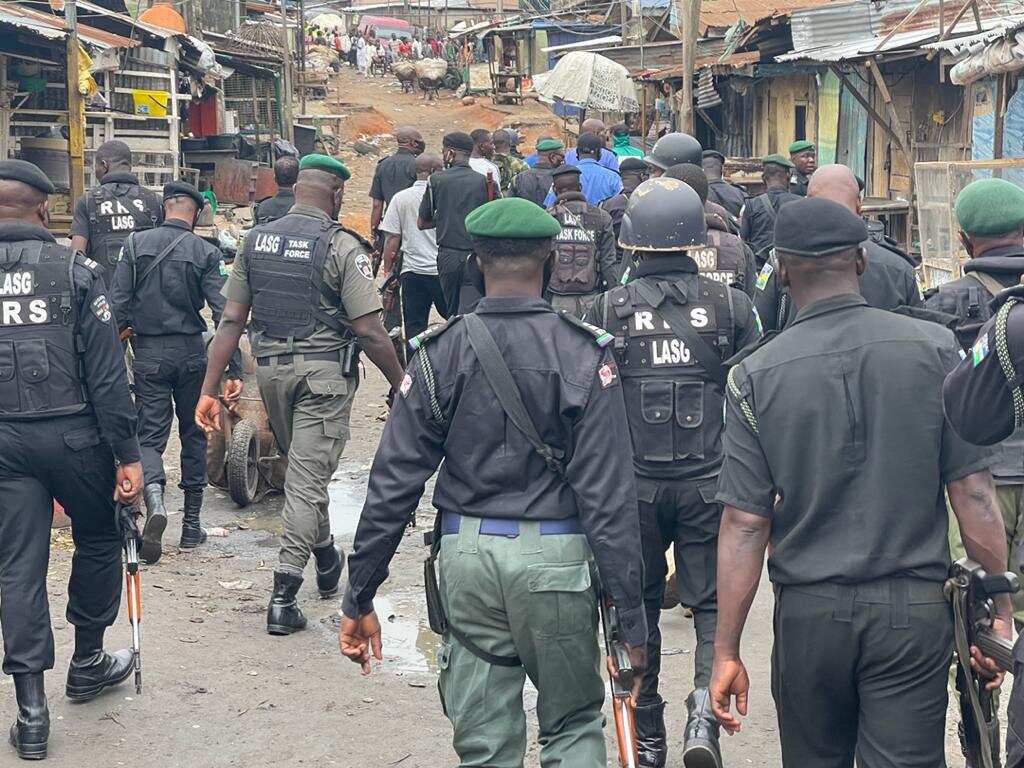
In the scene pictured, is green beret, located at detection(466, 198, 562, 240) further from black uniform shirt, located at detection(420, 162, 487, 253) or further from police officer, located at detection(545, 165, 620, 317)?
black uniform shirt, located at detection(420, 162, 487, 253)

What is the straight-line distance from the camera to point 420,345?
3771 millimetres

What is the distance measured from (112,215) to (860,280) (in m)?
5.31

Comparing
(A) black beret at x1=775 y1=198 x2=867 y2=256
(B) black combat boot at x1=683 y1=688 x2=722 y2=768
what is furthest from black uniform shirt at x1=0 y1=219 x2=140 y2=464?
(A) black beret at x1=775 y1=198 x2=867 y2=256

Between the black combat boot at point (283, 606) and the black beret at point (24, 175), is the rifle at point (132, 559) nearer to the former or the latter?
the black combat boot at point (283, 606)

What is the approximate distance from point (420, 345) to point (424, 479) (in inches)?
14.7

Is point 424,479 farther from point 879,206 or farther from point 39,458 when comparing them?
point 879,206

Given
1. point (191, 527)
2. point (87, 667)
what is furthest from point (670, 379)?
point (191, 527)

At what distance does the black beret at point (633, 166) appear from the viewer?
1109 cm

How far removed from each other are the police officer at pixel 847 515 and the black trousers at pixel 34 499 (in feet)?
8.48

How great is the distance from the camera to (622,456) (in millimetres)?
3707

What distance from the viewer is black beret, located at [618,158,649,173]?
436 inches

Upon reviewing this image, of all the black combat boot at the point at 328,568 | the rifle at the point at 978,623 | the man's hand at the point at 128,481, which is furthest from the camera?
the black combat boot at the point at 328,568

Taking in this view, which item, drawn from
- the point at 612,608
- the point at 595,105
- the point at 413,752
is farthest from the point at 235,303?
the point at 595,105

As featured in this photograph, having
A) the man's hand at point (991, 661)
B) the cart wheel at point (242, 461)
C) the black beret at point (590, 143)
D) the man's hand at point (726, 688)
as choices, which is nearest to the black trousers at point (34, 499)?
the man's hand at point (726, 688)
